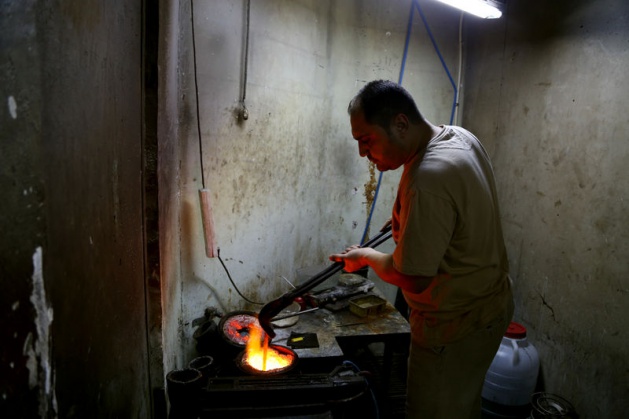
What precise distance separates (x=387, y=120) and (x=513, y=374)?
305 centimetres

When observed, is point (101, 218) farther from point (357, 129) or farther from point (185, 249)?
point (185, 249)

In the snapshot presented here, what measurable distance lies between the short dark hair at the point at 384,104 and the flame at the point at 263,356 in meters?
1.70

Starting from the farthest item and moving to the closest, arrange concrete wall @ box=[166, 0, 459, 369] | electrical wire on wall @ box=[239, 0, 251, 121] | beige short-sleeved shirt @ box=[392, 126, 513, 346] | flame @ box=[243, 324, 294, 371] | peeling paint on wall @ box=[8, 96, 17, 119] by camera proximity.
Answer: electrical wire on wall @ box=[239, 0, 251, 121] < concrete wall @ box=[166, 0, 459, 369] < flame @ box=[243, 324, 294, 371] < beige short-sleeved shirt @ box=[392, 126, 513, 346] < peeling paint on wall @ box=[8, 96, 17, 119]

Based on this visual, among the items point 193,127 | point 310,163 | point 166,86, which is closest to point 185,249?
point 193,127

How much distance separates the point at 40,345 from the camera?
0.81 metres

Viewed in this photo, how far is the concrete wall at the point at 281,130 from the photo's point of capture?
312 centimetres

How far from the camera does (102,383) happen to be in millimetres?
1293

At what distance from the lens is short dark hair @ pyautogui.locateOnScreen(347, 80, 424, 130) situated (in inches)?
80.5

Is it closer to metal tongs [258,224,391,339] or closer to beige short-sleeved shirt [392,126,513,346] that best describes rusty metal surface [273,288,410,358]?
metal tongs [258,224,391,339]

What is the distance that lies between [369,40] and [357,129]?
113 inches

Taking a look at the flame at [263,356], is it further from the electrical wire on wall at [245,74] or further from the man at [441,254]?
the electrical wire on wall at [245,74]

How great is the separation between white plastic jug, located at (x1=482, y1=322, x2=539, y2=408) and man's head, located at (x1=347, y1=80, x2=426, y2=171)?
8.88 feet

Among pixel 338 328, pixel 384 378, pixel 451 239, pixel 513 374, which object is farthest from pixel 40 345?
pixel 513 374

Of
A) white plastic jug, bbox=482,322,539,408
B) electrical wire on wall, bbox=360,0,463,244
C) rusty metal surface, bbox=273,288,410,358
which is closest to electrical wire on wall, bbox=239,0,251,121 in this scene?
rusty metal surface, bbox=273,288,410,358
